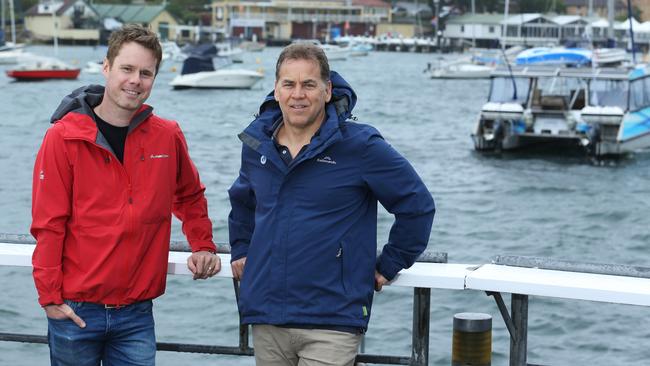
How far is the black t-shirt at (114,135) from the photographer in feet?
13.4

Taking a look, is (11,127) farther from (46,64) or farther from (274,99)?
(274,99)

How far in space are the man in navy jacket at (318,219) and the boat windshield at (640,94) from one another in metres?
30.2

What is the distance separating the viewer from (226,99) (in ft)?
200

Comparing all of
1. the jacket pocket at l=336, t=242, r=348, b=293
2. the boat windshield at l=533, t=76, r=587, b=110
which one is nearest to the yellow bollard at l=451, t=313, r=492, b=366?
the jacket pocket at l=336, t=242, r=348, b=293

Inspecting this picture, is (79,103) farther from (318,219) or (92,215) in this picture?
(318,219)

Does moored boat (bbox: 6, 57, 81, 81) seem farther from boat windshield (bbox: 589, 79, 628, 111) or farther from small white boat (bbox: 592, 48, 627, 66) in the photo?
boat windshield (bbox: 589, 79, 628, 111)

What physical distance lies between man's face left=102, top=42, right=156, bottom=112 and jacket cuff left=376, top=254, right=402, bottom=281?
93 cm

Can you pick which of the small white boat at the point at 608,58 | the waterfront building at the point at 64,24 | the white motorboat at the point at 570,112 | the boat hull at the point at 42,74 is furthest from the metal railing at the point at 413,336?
the waterfront building at the point at 64,24

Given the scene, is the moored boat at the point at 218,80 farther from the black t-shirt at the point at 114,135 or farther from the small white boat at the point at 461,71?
the black t-shirt at the point at 114,135

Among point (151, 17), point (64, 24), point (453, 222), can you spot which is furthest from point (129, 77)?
point (151, 17)

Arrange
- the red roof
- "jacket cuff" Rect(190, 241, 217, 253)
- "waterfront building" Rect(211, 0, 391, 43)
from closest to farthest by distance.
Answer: "jacket cuff" Rect(190, 241, 217, 253)
"waterfront building" Rect(211, 0, 391, 43)
the red roof

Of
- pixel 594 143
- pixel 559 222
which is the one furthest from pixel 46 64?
pixel 559 222

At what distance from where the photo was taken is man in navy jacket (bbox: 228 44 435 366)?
152 inches

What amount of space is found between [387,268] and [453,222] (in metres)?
20.1
